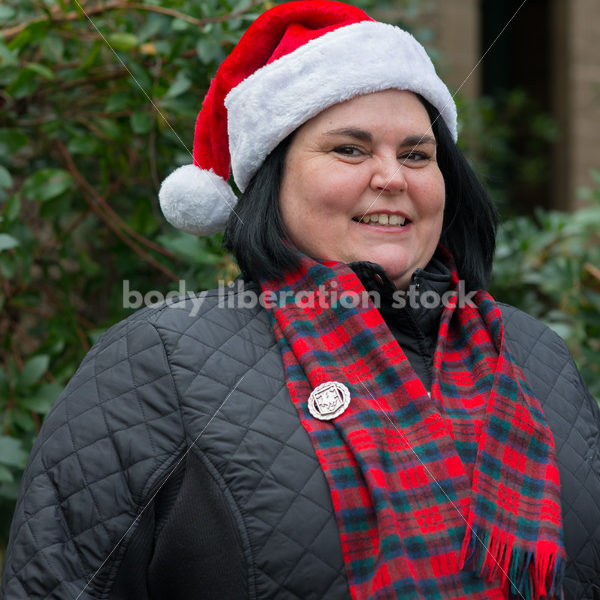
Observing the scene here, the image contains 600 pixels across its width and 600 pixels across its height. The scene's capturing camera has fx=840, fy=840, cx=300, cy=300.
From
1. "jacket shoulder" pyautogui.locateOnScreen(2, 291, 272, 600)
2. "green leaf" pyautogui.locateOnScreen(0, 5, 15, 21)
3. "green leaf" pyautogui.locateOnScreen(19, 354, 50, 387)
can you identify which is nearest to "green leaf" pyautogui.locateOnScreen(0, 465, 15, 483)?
"green leaf" pyautogui.locateOnScreen(19, 354, 50, 387)

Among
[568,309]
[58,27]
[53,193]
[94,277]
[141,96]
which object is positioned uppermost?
[58,27]

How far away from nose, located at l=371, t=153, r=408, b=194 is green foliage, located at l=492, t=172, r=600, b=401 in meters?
1.27

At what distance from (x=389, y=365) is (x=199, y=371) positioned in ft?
1.11

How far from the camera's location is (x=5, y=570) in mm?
1396

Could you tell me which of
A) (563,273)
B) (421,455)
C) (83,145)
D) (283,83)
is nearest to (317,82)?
(283,83)

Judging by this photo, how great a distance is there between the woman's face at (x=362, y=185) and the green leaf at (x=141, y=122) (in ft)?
3.15

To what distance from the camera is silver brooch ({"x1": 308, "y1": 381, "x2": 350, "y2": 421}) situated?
55.6 inches

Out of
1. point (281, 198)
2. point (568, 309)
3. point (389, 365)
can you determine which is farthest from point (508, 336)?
point (568, 309)

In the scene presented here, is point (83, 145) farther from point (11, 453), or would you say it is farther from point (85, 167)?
point (11, 453)

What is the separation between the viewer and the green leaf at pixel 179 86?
7.89 feet

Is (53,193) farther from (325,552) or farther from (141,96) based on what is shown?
(325,552)

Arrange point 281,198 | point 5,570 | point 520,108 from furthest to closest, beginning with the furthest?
point 520,108
point 281,198
point 5,570

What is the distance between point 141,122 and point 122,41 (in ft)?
0.77

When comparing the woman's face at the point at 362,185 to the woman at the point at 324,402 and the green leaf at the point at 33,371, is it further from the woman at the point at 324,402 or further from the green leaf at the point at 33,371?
the green leaf at the point at 33,371
